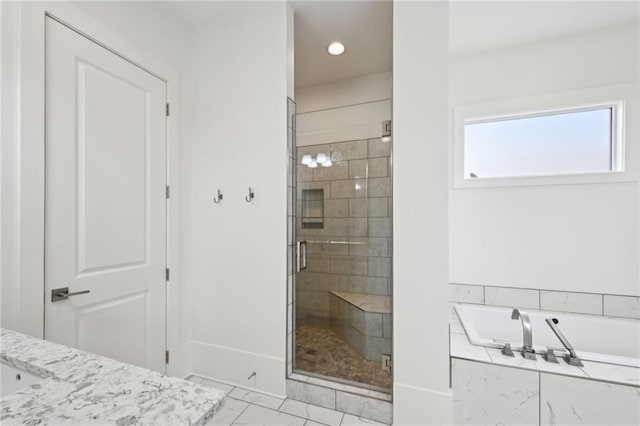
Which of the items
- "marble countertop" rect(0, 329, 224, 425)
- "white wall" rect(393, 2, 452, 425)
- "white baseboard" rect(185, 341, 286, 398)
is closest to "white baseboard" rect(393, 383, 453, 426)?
"white wall" rect(393, 2, 452, 425)

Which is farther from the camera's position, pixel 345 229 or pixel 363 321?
pixel 345 229

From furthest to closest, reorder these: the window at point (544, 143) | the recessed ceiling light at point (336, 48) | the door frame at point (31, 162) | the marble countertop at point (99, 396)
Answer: the recessed ceiling light at point (336, 48) → the window at point (544, 143) → the door frame at point (31, 162) → the marble countertop at point (99, 396)

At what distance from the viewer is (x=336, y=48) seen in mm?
2555

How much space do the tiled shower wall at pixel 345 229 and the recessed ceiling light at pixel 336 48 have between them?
898mm

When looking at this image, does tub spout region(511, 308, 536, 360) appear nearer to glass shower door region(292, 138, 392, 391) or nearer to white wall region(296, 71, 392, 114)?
glass shower door region(292, 138, 392, 391)

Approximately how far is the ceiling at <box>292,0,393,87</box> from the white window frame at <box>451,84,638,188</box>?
922 mm

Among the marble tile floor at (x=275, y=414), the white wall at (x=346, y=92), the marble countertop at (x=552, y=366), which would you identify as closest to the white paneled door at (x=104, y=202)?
the marble tile floor at (x=275, y=414)

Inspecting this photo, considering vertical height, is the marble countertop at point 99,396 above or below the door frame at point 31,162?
below

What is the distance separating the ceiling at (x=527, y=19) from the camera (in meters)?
1.99

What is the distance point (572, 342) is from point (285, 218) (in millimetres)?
2349

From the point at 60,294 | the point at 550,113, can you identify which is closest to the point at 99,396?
the point at 60,294

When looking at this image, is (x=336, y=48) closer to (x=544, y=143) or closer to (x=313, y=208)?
(x=313, y=208)

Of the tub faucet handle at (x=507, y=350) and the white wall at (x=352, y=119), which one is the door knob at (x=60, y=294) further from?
the tub faucet handle at (x=507, y=350)

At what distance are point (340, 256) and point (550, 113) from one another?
6.96ft
